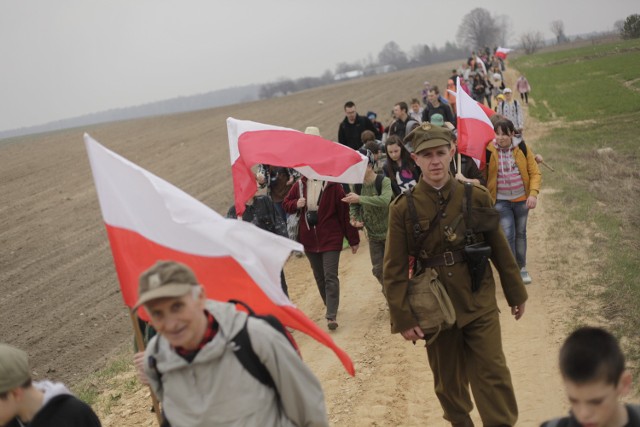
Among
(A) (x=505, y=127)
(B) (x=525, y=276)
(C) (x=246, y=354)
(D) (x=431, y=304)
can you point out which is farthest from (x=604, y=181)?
(C) (x=246, y=354)

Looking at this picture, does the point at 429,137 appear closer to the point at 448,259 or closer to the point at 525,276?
the point at 448,259

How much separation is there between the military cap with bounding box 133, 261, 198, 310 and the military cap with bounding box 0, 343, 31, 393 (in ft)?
2.51

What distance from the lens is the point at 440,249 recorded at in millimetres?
5066

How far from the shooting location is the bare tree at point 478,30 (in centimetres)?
17088

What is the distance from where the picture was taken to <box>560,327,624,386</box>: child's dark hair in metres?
3.00

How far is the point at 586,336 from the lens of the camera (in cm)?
312

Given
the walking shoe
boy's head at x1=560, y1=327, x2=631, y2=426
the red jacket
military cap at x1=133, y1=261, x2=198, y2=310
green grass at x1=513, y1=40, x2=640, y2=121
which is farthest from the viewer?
green grass at x1=513, y1=40, x2=640, y2=121

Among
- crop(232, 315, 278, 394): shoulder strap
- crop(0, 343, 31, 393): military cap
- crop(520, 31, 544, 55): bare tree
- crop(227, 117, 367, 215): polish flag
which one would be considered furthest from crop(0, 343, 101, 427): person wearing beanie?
crop(520, 31, 544, 55): bare tree

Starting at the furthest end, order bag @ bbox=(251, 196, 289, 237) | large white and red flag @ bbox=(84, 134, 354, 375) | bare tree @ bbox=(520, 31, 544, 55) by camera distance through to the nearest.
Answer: bare tree @ bbox=(520, 31, 544, 55)
bag @ bbox=(251, 196, 289, 237)
large white and red flag @ bbox=(84, 134, 354, 375)

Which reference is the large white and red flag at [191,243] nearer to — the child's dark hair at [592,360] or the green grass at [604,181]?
the child's dark hair at [592,360]

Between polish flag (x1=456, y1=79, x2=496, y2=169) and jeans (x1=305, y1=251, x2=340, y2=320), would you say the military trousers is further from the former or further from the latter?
polish flag (x1=456, y1=79, x2=496, y2=169)

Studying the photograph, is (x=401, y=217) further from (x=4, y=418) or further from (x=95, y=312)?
(x=95, y=312)

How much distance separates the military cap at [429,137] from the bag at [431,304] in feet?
2.74

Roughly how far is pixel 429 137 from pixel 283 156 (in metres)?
2.82
